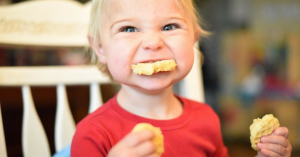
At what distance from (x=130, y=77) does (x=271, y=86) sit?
5.52 feet

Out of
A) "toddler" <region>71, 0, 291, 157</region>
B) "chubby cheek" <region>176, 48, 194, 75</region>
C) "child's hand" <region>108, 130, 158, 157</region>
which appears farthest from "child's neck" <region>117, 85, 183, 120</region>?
"child's hand" <region>108, 130, 158, 157</region>

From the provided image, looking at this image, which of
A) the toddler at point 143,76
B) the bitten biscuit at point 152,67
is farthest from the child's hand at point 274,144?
the bitten biscuit at point 152,67

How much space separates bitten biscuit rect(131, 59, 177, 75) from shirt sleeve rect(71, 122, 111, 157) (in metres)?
0.16

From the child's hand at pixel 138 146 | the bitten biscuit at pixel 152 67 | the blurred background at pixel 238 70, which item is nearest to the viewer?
the child's hand at pixel 138 146

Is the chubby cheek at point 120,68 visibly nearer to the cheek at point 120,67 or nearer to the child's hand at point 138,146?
the cheek at point 120,67

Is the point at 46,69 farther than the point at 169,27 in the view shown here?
Yes

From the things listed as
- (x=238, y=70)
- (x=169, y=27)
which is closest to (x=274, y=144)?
(x=169, y=27)

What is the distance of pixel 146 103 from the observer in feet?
2.29

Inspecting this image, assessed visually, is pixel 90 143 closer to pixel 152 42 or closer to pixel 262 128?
pixel 152 42

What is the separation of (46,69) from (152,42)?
15.6 inches

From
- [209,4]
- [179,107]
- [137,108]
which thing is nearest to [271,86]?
[209,4]

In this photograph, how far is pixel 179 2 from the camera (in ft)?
2.10

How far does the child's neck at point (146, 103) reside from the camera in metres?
0.70

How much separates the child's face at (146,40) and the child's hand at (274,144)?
9.3 inches
